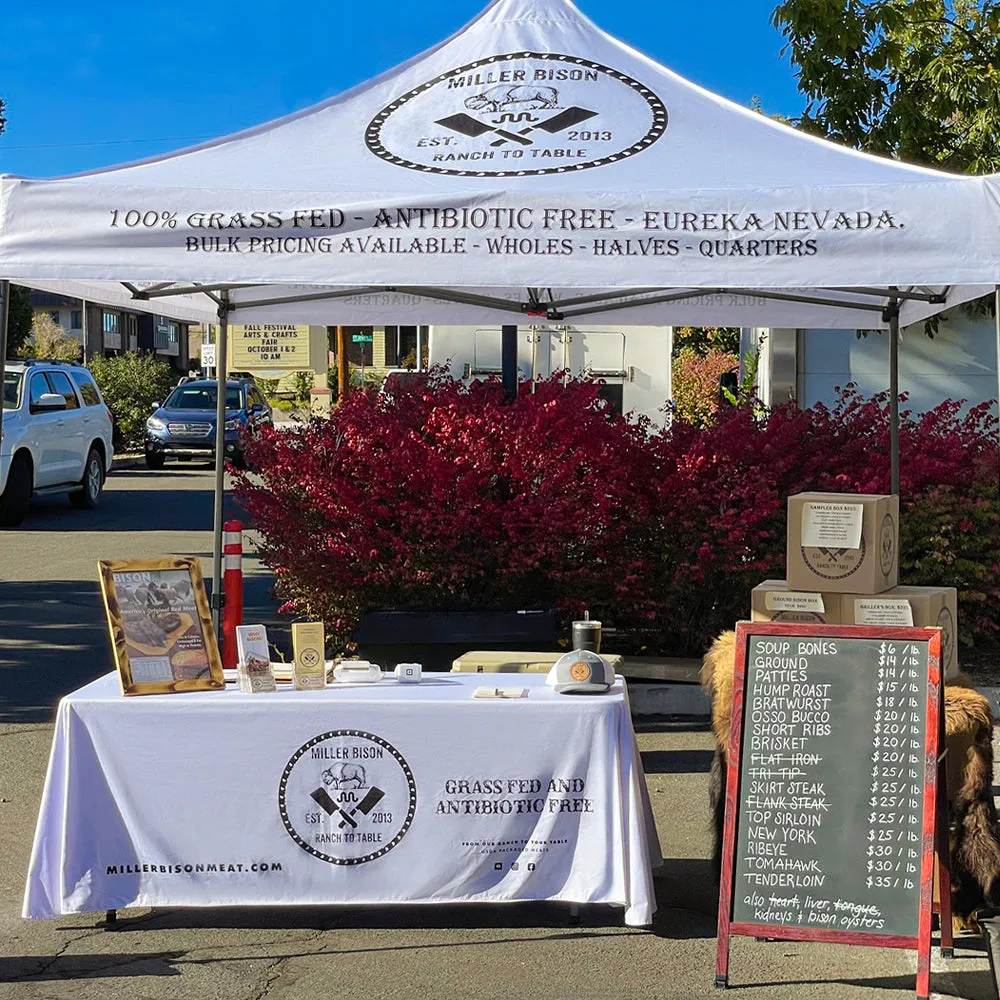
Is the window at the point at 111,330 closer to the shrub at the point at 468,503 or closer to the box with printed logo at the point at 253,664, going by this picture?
the shrub at the point at 468,503

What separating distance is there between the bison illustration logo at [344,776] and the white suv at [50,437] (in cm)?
1245

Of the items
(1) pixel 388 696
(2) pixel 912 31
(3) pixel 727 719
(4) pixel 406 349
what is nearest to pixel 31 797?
(1) pixel 388 696

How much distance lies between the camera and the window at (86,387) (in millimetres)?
19422

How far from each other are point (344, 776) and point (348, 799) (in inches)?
3.2

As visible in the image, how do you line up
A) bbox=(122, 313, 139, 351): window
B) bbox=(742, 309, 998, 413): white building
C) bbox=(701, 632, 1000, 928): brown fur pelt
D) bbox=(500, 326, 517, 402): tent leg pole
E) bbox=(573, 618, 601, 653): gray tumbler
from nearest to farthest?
bbox=(701, 632, 1000, 928): brown fur pelt
bbox=(573, 618, 601, 653): gray tumbler
bbox=(500, 326, 517, 402): tent leg pole
bbox=(742, 309, 998, 413): white building
bbox=(122, 313, 139, 351): window

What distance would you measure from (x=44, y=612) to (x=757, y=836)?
27.5ft

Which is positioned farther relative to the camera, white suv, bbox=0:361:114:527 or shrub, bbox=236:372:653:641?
white suv, bbox=0:361:114:527

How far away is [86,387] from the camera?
779 inches

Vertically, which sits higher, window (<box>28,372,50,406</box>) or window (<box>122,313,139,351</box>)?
window (<box>122,313,139,351</box>)

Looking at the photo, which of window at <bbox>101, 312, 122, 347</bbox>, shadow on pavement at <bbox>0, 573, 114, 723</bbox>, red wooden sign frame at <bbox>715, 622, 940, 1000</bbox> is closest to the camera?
red wooden sign frame at <bbox>715, 622, 940, 1000</bbox>

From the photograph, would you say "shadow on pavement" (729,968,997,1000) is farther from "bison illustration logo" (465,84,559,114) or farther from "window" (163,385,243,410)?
"window" (163,385,243,410)

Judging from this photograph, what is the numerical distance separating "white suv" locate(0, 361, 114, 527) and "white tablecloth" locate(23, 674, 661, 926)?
12.2 meters

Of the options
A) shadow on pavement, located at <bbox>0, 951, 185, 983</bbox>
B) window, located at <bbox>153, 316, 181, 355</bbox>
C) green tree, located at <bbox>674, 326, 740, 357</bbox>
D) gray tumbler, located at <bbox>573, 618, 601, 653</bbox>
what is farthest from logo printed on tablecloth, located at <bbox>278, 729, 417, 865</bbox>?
window, located at <bbox>153, 316, 181, 355</bbox>

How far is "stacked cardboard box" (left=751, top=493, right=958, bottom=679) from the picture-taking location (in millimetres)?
5191
